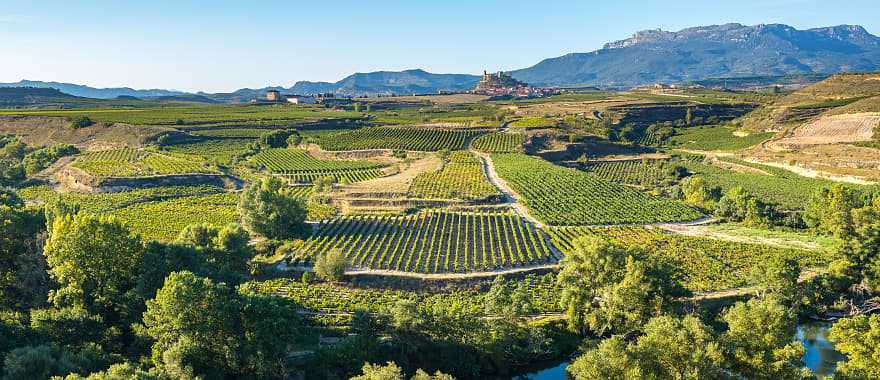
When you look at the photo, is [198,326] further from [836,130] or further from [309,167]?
[836,130]

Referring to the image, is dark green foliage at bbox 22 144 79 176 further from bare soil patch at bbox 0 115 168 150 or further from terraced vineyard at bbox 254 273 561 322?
terraced vineyard at bbox 254 273 561 322

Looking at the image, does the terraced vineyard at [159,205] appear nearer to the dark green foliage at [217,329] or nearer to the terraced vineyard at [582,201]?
the dark green foliage at [217,329]

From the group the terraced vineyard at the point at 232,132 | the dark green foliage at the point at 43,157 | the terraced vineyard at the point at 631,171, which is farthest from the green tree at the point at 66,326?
the terraced vineyard at the point at 232,132

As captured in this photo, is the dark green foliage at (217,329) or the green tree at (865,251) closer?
the dark green foliage at (217,329)

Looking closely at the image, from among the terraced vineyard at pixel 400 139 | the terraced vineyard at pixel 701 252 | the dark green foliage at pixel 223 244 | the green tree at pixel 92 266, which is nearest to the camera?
the green tree at pixel 92 266

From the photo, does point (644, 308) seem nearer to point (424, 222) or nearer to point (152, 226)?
point (424, 222)

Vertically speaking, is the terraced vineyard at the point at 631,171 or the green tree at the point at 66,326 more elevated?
the green tree at the point at 66,326

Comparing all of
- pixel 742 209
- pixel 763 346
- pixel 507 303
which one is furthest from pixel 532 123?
pixel 763 346

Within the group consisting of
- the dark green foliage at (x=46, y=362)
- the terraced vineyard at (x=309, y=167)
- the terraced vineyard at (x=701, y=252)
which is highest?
the terraced vineyard at (x=309, y=167)
